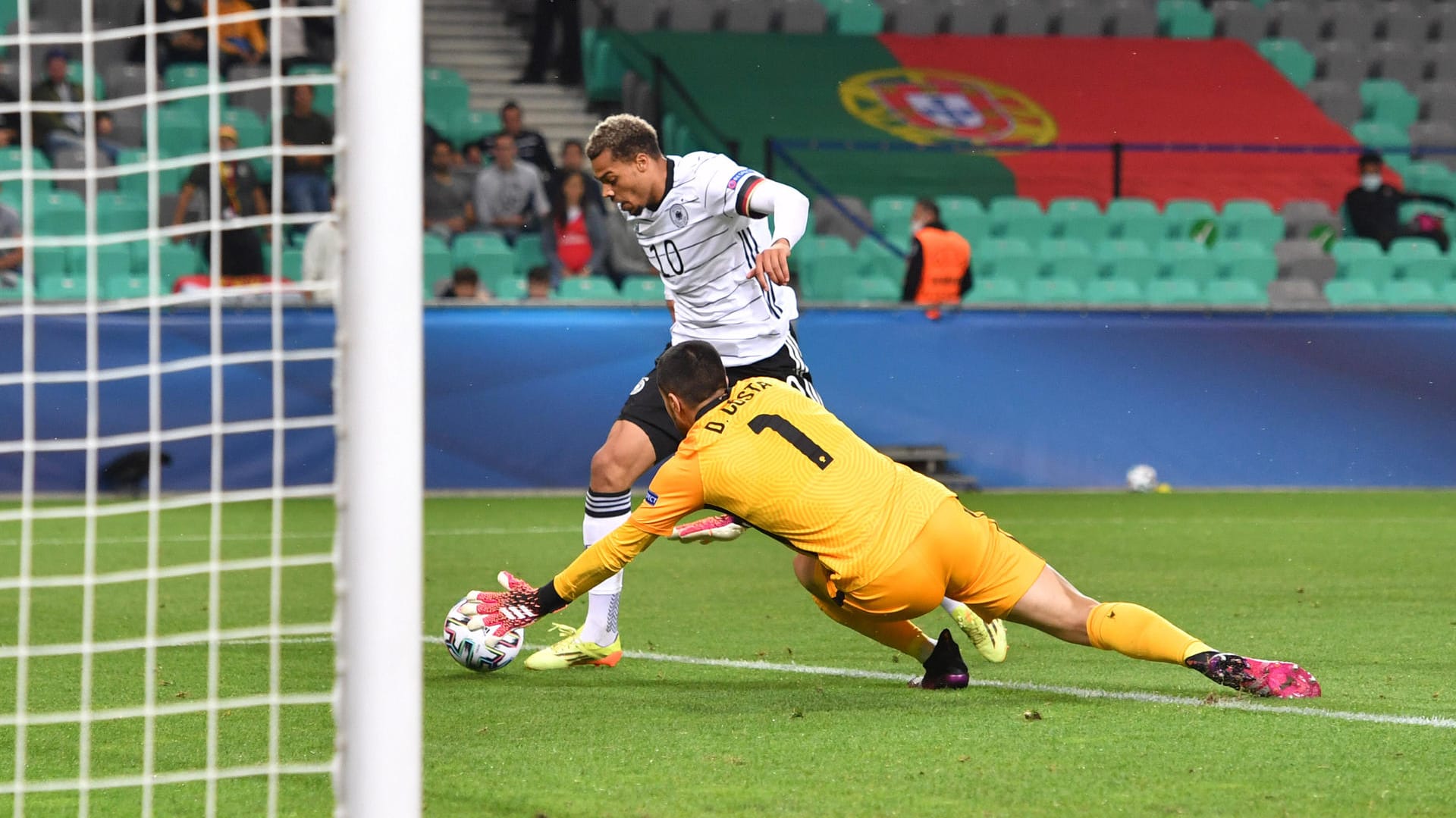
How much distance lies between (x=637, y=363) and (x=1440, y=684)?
23.6 ft

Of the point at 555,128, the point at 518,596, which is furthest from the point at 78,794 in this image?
the point at 555,128

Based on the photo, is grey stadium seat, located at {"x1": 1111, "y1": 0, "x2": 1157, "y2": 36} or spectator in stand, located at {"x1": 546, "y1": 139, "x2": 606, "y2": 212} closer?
spectator in stand, located at {"x1": 546, "y1": 139, "x2": 606, "y2": 212}

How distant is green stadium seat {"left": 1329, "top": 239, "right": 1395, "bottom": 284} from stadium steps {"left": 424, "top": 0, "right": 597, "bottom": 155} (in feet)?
24.8

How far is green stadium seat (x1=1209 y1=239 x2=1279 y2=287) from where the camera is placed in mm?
15820

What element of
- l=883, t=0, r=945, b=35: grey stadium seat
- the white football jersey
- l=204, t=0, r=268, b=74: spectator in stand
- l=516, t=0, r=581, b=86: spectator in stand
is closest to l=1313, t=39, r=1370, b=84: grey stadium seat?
l=883, t=0, r=945, b=35: grey stadium seat

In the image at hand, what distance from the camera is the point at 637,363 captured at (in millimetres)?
11734

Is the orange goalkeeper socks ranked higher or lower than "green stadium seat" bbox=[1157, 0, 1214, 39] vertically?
lower

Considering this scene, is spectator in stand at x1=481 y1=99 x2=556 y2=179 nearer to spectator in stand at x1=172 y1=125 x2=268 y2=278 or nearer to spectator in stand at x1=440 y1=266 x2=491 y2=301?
spectator in stand at x1=440 y1=266 x2=491 y2=301

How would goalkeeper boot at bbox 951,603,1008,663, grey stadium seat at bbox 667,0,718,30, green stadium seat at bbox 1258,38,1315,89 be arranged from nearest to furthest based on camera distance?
goalkeeper boot at bbox 951,603,1008,663 → grey stadium seat at bbox 667,0,718,30 → green stadium seat at bbox 1258,38,1315,89

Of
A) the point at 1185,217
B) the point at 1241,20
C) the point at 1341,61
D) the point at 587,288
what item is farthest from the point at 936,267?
the point at 1341,61

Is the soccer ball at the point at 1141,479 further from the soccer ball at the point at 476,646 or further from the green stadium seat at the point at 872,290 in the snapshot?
the soccer ball at the point at 476,646

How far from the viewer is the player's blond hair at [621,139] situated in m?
6.01

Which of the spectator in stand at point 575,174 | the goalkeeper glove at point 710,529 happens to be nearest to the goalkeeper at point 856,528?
the goalkeeper glove at point 710,529

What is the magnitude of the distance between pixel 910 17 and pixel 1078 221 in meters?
4.42
